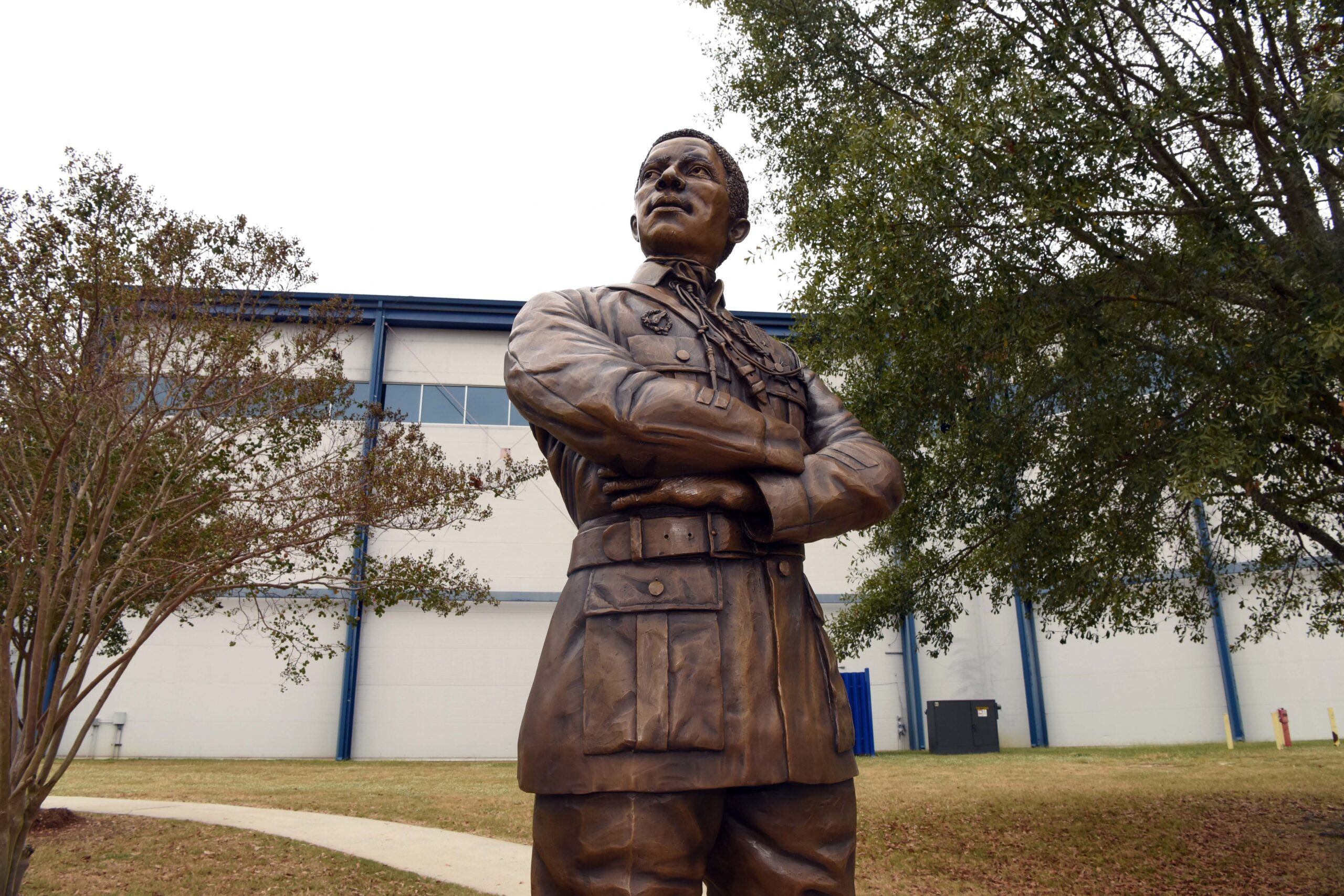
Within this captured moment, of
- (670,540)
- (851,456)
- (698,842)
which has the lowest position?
(698,842)

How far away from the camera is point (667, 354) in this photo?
2.76 metres

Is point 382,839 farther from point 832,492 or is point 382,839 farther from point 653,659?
point 832,492

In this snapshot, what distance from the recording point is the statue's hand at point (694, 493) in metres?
2.48

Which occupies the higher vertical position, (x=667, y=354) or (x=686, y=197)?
(x=686, y=197)

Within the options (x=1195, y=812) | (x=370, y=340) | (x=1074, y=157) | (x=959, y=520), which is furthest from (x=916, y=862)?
(x=370, y=340)

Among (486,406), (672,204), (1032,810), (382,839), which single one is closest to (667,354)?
(672,204)

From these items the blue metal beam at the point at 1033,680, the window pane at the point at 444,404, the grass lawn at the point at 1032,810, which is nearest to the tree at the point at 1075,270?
the grass lawn at the point at 1032,810

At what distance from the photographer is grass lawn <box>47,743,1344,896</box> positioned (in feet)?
27.6

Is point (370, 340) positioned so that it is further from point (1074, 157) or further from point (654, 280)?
point (654, 280)

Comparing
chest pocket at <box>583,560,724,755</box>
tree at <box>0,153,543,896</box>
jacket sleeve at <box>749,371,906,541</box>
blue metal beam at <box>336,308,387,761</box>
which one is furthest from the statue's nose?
blue metal beam at <box>336,308,387,761</box>

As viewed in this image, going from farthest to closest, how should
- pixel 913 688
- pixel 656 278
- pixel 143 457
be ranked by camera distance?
pixel 913 688 < pixel 143 457 < pixel 656 278

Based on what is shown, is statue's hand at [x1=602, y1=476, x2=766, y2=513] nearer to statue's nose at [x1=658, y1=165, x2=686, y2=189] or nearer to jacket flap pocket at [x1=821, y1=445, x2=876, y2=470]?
jacket flap pocket at [x1=821, y1=445, x2=876, y2=470]

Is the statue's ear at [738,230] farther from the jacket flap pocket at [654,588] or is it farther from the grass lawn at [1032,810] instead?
the grass lawn at [1032,810]

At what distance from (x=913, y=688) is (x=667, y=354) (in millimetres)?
20320
